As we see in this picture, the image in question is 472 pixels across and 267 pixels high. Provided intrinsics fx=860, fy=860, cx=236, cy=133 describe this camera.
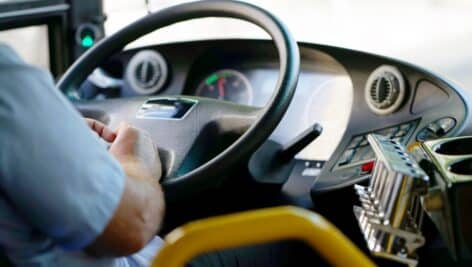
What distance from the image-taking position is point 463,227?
1096 mm

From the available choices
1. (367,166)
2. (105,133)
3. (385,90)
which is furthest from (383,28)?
(105,133)

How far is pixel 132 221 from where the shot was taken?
41.0 inches

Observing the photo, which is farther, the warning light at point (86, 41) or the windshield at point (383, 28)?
the warning light at point (86, 41)

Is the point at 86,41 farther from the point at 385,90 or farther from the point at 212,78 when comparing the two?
the point at 385,90

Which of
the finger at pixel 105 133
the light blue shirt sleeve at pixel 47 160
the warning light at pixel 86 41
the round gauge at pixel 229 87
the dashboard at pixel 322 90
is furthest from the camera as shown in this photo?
the warning light at pixel 86 41

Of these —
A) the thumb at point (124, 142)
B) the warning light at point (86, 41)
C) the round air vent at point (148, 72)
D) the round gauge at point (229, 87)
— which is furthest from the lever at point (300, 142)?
the warning light at point (86, 41)

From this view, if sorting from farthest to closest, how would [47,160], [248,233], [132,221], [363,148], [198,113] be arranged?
[363,148]
[198,113]
[132,221]
[47,160]
[248,233]

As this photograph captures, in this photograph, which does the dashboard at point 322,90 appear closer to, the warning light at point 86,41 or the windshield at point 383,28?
the windshield at point 383,28

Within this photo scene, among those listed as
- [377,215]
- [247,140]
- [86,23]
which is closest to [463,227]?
[377,215]

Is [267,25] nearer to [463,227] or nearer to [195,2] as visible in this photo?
[195,2]

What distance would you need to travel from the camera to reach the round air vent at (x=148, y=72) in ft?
6.60

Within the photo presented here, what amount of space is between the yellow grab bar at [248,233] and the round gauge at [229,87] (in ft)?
3.73

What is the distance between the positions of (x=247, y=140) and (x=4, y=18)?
1013 mm

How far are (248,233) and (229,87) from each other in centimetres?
118
